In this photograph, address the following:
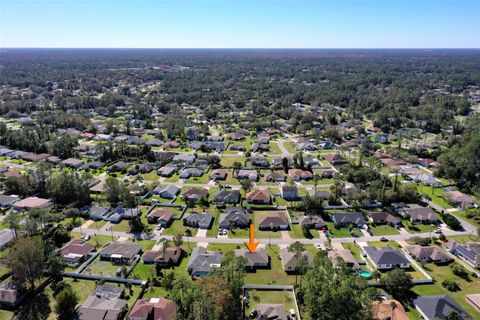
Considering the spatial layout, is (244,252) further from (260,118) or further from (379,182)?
(260,118)

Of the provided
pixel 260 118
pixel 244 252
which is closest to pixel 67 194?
pixel 244 252

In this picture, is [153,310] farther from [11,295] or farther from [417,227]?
[417,227]

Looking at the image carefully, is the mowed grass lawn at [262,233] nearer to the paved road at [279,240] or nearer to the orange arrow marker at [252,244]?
the orange arrow marker at [252,244]

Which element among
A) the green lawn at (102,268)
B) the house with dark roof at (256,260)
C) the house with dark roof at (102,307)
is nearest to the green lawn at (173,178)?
the green lawn at (102,268)

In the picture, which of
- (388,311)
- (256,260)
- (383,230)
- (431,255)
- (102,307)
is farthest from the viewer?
(383,230)

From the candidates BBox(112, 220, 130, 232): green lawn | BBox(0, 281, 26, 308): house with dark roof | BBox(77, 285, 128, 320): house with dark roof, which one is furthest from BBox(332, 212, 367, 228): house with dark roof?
BBox(0, 281, 26, 308): house with dark roof

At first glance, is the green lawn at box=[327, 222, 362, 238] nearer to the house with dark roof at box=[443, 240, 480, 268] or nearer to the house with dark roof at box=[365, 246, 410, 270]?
the house with dark roof at box=[365, 246, 410, 270]

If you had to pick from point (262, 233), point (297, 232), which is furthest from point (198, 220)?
point (297, 232)
